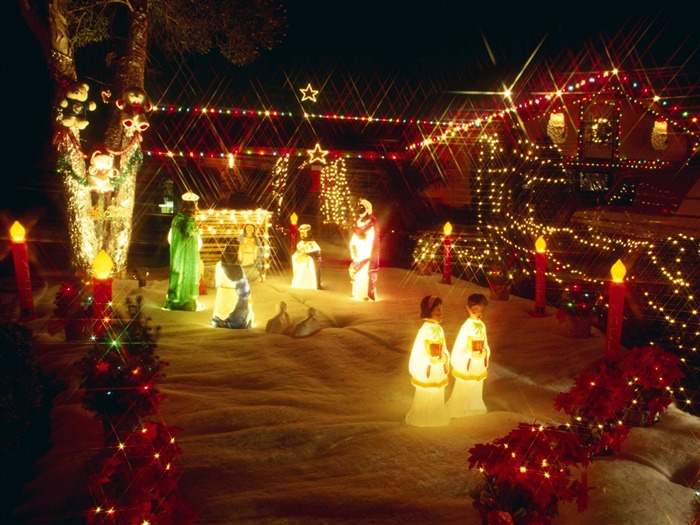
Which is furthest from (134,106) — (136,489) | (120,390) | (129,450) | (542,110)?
(542,110)

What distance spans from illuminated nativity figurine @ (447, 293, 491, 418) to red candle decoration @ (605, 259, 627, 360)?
3.71 ft

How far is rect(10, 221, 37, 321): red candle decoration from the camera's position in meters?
7.64

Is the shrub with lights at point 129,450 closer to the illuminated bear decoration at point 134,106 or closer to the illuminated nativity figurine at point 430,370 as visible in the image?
the illuminated nativity figurine at point 430,370

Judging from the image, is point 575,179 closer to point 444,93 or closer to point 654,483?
point 444,93

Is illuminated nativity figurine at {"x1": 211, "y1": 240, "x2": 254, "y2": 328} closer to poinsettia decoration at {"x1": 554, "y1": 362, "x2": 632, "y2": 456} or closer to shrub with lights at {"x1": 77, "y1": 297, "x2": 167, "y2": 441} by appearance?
shrub with lights at {"x1": 77, "y1": 297, "x2": 167, "y2": 441}

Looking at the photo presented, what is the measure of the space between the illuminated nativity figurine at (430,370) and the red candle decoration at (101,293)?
3.81 meters

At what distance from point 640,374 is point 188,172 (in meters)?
11.6

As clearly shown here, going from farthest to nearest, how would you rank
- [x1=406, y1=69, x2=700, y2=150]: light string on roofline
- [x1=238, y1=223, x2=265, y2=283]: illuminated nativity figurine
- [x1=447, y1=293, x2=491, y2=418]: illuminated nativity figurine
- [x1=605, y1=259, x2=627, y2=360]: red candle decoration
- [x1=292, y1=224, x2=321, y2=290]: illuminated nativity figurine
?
[x1=406, y1=69, x2=700, y2=150]: light string on roofline < [x1=292, y1=224, x2=321, y2=290]: illuminated nativity figurine < [x1=238, y1=223, x2=265, y2=283]: illuminated nativity figurine < [x1=605, y1=259, x2=627, y2=360]: red candle decoration < [x1=447, y1=293, x2=491, y2=418]: illuminated nativity figurine

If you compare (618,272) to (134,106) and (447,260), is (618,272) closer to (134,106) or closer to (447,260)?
(447,260)

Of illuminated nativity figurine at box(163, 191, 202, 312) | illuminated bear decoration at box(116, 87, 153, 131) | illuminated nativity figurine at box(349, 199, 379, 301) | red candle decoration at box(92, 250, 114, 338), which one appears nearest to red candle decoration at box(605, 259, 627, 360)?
illuminated nativity figurine at box(349, 199, 379, 301)

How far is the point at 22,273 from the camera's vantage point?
7777 mm

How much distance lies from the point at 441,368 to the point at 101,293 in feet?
13.7

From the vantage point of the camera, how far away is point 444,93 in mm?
15555

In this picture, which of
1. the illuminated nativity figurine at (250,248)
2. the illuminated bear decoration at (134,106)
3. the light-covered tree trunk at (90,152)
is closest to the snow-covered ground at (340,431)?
the illuminated nativity figurine at (250,248)
